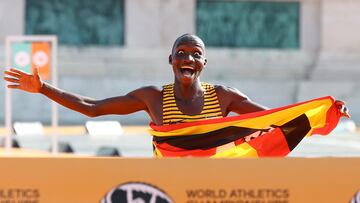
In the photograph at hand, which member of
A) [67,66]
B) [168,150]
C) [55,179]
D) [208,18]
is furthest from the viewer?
[208,18]

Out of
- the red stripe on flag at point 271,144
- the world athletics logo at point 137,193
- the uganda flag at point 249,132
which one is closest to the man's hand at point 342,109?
the uganda flag at point 249,132

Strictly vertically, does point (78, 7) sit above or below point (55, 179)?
above

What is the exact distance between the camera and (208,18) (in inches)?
750

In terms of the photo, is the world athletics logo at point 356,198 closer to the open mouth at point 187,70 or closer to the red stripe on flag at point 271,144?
the red stripe on flag at point 271,144

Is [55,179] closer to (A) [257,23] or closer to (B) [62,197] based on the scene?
(B) [62,197]

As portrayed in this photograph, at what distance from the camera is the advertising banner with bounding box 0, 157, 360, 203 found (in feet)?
9.87

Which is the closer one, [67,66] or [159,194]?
[159,194]

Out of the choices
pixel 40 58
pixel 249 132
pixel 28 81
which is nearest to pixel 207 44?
pixel 40 58

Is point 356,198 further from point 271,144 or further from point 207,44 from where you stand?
point 207,44

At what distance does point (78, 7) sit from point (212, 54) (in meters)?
3.06

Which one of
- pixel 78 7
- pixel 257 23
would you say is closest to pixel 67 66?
pixel 78 7

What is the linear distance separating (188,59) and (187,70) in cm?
8

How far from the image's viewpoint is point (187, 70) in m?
4.70

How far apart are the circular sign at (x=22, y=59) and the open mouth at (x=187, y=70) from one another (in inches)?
242
